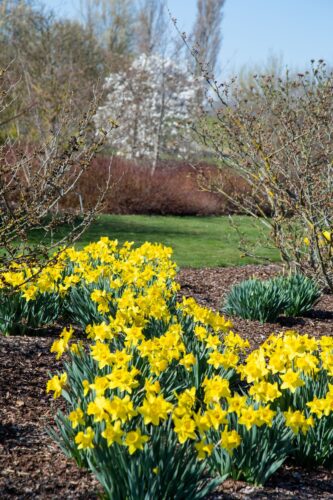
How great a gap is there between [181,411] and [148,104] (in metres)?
24.3

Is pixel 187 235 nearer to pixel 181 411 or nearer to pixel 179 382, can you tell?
pixel 179 382

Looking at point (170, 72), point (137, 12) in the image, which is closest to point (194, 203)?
point (170, 72)

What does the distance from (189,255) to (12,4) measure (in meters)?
20.0

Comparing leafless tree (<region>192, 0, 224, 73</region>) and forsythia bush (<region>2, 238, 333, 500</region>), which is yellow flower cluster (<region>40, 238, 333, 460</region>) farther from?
leafless tree (<region>192, 0, 224, 73</region>)

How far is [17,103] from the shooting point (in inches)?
612

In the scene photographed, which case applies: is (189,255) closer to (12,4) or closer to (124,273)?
(124,273)

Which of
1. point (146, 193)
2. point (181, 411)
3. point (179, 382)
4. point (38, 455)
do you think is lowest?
point (38, 455)

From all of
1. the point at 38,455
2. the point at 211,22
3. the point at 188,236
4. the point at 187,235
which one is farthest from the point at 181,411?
the point at 211,22

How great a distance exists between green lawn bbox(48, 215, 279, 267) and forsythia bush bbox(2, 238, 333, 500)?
526 cm

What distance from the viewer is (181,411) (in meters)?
2.63

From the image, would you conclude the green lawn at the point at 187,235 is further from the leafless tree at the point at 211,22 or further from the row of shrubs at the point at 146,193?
the leafless tree at the point at 211,22

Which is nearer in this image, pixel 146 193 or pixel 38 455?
A: pixel 38 455

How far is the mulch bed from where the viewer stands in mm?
2949

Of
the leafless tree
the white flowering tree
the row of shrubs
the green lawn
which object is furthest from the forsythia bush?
the leafless tree
